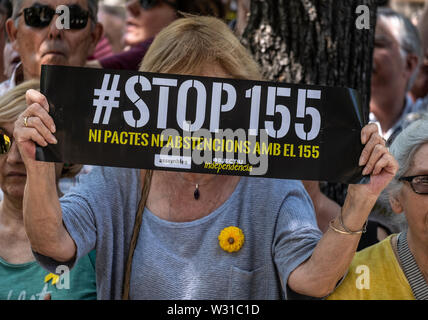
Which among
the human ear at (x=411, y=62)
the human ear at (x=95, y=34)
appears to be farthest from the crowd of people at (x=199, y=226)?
the human ear at (x=411, y=62)

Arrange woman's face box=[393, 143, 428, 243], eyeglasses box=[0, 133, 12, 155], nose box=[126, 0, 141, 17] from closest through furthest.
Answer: woman's face box=[393, 143, 428, 243] < eyeglasses box=[0, 133, 12, 155] < nose box=[126, 0, 141, 17]

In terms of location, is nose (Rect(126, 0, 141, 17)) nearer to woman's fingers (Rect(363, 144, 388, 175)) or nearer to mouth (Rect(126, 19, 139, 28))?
mouth (Rect(126, 19, 139, 28))

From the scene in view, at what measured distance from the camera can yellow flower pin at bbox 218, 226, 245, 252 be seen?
2.41 m

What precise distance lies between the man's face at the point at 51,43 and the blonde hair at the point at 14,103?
1.34 feet

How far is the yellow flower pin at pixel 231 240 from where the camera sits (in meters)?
2.41

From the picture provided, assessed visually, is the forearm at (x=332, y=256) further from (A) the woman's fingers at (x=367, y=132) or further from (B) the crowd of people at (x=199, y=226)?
(A) the woman's fingers at (x=367, y=132)

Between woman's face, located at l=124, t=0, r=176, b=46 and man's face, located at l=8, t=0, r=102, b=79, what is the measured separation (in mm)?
1013

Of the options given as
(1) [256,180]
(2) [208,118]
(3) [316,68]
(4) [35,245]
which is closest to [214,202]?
(1) [256,180]

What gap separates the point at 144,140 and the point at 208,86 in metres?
0.27

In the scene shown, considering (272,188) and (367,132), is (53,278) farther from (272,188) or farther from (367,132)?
(367,132)

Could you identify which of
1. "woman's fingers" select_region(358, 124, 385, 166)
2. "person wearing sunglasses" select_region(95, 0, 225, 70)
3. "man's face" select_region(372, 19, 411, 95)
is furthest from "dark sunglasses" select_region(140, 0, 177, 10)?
"woman's fingers" select_region(358, 124, 385, 166)

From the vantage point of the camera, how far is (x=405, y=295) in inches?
97.3

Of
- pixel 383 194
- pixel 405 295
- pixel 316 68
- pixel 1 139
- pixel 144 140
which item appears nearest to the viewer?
pixel 144 140

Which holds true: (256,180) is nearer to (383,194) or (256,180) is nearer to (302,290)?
(302,290)
